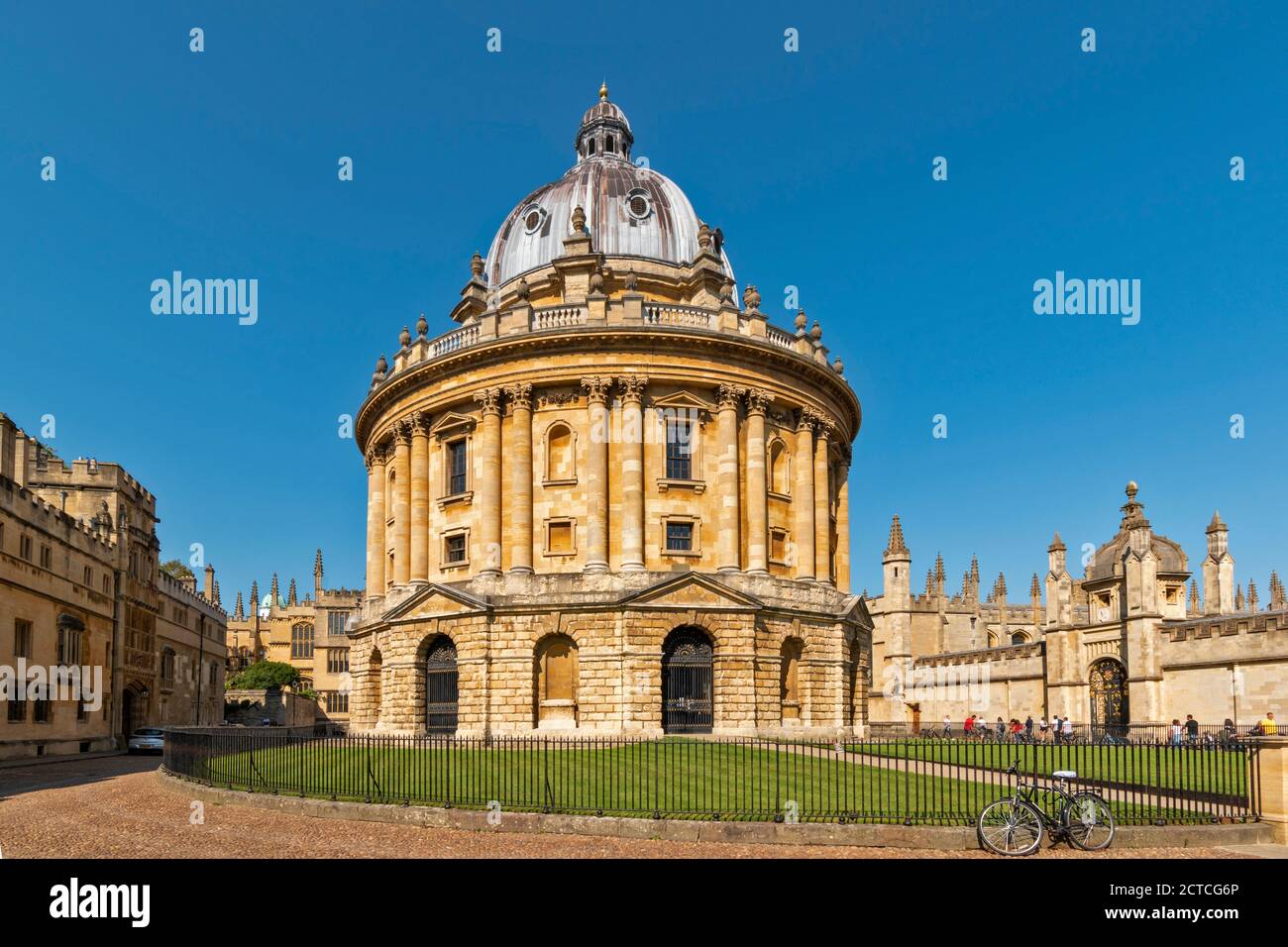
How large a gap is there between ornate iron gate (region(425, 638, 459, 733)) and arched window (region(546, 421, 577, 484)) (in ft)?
23.4

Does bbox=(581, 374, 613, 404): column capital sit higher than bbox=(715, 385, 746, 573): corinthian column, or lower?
higher

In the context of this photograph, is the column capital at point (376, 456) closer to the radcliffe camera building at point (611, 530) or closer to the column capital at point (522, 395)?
the radcliffe camera building at point (611, 530)

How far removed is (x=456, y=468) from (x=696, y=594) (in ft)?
37.1

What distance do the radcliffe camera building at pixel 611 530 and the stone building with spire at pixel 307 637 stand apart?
6217cm

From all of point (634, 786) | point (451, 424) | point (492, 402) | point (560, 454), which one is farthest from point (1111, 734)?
point (451, 424)

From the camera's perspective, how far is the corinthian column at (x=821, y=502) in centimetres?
4078

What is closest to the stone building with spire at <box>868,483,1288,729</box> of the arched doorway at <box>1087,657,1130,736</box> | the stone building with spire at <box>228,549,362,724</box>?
the arched doorway at <box>1087,657,1130,736</box>

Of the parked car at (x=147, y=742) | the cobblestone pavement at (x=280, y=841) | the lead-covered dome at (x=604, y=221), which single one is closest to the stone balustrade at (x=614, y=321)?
the lead-covered dome at (x=604, y=221)

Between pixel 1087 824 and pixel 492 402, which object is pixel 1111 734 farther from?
pixel 1087 824

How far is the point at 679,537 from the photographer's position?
121ft

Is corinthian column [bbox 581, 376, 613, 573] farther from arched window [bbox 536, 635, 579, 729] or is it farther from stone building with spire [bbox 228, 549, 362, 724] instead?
stone building with spire [bbox 228, 549, 362, 724]

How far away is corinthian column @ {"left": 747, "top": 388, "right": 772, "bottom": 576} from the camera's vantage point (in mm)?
36688

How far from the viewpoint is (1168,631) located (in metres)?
41.9

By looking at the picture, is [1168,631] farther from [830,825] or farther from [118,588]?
[118,588]
